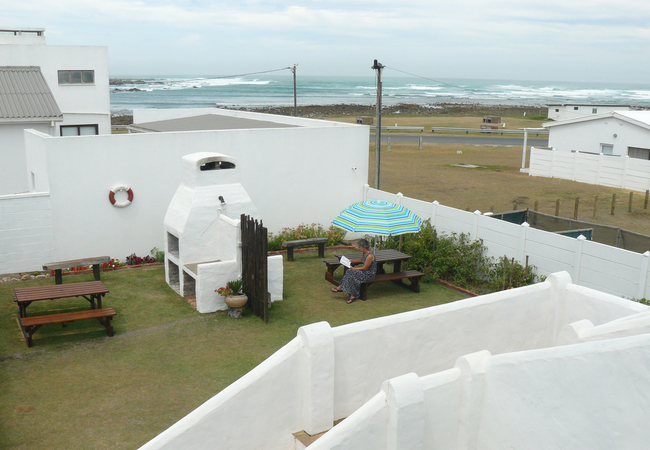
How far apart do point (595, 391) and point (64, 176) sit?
1208cm

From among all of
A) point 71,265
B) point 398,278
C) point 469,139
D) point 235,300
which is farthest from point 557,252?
point 469,139

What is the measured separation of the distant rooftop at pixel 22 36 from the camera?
75.8 feet

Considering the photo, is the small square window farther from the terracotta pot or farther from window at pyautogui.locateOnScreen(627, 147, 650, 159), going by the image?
window at pyautogui.locateOnScreen(627, 147, 650, 159)

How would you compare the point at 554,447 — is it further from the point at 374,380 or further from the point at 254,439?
the point at 254,439

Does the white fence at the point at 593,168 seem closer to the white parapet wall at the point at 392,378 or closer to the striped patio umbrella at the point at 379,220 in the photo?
the striped patio umbrella at the point at 379,220

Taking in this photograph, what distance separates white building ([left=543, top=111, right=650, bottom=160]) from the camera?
2692 centimetres

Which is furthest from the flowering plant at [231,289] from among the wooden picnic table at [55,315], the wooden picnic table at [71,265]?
the wooden picnic table at [71,265]

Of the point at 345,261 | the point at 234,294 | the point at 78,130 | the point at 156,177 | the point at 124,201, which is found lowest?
the point at 234,294

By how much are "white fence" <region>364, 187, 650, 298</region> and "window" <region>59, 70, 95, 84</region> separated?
609 inches

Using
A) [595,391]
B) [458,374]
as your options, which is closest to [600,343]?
[595,391]

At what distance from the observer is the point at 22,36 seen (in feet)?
77.8

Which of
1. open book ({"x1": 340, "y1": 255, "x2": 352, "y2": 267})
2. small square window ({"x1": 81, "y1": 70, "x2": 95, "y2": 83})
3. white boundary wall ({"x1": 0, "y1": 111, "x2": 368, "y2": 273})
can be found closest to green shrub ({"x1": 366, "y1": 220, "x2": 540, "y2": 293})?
open book ({"x1": 340, "y1": 255, "x2": 352, "y2": 267})

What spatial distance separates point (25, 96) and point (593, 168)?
2369 cm

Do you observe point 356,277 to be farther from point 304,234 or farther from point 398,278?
point 304,234
